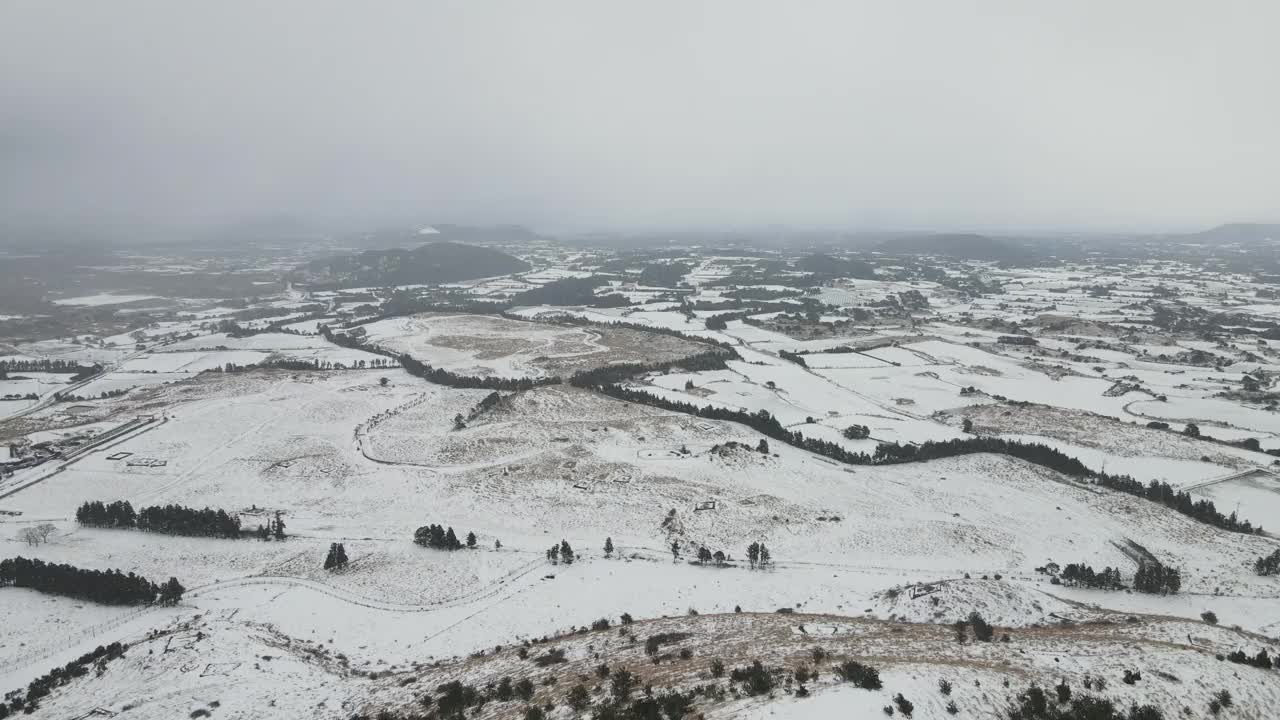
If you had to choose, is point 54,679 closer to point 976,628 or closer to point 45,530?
point 45,530

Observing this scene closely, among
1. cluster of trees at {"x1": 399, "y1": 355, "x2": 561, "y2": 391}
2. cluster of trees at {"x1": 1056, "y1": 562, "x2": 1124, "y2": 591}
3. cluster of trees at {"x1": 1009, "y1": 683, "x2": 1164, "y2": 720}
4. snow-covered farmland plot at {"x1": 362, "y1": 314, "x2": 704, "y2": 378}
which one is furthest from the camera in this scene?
snow-covered farmland plot at {"x1": 362, "y1": 314, "x2": 704, "y2": 378}

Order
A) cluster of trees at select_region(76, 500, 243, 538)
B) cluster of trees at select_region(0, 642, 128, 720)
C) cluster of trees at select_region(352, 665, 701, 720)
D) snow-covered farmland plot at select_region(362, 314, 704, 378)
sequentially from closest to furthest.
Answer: cluster of trees at select_region(352, 665, 701, 720) < cluster of trees at select_region(0, 642, 128, 720) < cluster of trees at select_region(76, 500, 243, 538) < snow-covered farmland plot at select_region(362, 314, 704, 378)

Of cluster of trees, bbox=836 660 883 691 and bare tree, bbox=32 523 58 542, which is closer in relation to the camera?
cluster of trees, bbox=836 660 883 691

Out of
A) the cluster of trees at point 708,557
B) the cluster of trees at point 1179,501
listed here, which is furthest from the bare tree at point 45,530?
the cluster of trees at point 1179,501

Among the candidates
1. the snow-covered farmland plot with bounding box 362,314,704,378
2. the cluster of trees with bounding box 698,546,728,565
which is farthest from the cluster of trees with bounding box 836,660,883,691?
the snow-covered farmland plot with bounding box 362,314,704,378

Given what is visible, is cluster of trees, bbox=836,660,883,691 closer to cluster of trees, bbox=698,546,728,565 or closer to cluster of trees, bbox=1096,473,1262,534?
cluster of trees, bbox=698,546,728,565
